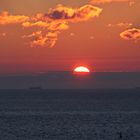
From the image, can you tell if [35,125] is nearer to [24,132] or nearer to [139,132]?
[24,132]

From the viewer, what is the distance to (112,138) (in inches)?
2788

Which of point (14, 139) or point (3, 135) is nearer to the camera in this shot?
point (14, 139)

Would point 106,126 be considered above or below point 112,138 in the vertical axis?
above

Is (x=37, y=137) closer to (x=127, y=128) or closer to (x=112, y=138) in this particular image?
(x=112, y=138)

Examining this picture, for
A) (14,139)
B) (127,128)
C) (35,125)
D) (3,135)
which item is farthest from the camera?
(35,125)

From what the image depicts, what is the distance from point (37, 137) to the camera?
72.6m

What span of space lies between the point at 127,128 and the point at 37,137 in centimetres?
1792

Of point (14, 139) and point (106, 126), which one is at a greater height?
point (106, 126)

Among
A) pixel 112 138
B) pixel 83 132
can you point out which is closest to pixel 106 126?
pixel 83 132

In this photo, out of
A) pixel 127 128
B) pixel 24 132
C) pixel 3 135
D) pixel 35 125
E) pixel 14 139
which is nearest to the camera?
pixel 14 139

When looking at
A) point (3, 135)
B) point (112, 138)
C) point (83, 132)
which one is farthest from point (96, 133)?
point (3, 135)

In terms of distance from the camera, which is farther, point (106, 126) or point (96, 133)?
point (106, 126)

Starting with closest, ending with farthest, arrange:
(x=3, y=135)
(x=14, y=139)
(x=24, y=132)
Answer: (x=14, y=139) → (x=3, y=135) → (x=24, y=132)

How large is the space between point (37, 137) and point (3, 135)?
4.86 metres
